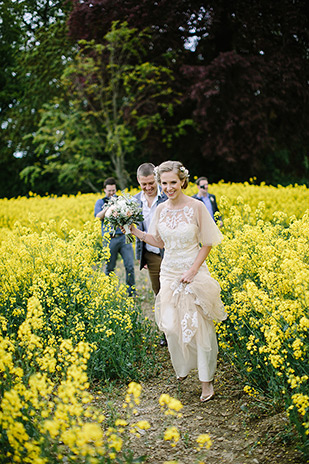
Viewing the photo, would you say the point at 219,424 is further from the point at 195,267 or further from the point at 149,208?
the point at 149,208

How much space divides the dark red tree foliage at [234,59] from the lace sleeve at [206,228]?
1007 centimetres

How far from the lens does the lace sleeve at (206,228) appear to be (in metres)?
3.67

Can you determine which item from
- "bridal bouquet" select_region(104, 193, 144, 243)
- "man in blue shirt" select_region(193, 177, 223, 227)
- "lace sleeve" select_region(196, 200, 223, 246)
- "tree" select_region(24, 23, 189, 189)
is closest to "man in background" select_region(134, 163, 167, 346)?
"bridal bouquet" select_region(104, 193, 144, 243)

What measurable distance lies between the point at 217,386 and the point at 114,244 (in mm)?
2727

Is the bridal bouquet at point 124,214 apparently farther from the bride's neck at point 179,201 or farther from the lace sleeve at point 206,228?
the lace sleeve at point 206,228

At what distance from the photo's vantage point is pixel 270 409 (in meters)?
3.40

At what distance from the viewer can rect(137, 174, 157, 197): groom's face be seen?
14.7ft

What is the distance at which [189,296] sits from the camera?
3713 mm

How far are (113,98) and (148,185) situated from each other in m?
10.6

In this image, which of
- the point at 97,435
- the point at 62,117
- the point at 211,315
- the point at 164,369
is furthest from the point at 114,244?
the point at 62,117

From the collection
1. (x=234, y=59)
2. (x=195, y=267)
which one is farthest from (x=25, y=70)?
(x=195, y=267)

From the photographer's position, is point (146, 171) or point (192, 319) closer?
point (192, 319)

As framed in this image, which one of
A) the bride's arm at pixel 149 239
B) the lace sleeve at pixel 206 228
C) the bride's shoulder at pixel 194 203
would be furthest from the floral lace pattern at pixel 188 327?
the bride's shoulder at pixel 194 203

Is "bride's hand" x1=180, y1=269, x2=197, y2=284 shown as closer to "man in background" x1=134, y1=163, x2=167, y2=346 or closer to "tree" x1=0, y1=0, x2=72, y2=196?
"man in background" x1=134, y1=163, x2=167, y2=346
